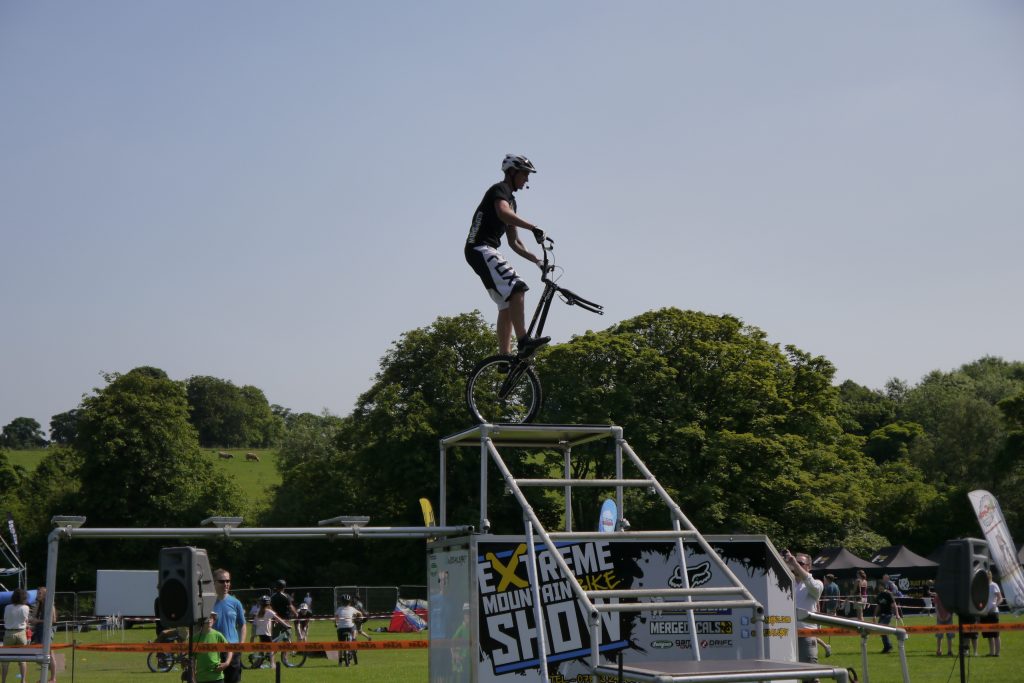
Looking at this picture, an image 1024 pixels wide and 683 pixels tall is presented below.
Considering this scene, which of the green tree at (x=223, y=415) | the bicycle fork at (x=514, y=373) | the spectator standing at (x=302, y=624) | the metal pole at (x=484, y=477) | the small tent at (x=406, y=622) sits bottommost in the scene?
the small tent at (x=406, y=622)

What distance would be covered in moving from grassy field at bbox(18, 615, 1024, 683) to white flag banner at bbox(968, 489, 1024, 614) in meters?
1.31

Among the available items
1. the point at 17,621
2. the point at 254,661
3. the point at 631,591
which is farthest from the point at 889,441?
the point at 631,591

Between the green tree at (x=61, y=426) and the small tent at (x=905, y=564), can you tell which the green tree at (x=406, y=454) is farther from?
the green tree at (x=61, y=426)

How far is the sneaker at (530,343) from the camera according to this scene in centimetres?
1175

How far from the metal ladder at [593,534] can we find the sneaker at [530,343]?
0.95 meters

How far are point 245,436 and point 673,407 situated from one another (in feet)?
310

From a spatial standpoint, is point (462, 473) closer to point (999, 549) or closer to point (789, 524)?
point (789, 524)

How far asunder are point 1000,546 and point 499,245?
36.3 feet

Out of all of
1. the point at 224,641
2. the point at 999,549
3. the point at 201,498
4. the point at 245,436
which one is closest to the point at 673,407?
the point at 201,498

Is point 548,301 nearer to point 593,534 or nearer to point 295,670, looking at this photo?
point 593,534

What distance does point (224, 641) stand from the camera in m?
12.1

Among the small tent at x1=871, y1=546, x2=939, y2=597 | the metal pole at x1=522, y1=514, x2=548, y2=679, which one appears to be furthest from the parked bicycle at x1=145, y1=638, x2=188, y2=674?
the small tent at x1=871, y1=546, x2=939, y2=597

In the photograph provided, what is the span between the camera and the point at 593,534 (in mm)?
8617

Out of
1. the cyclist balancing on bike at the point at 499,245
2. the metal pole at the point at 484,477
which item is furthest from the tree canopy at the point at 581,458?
the metal pole at the point at 484,477
